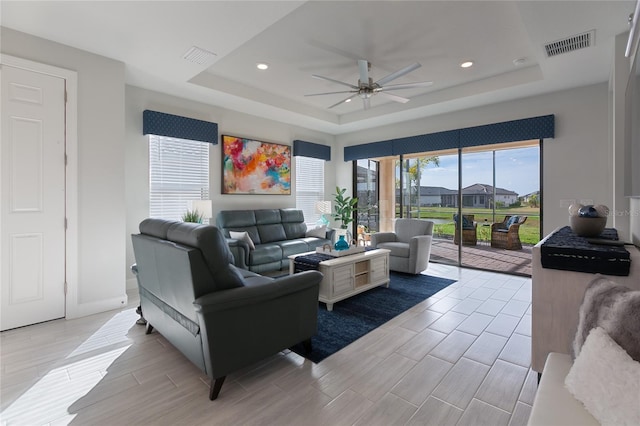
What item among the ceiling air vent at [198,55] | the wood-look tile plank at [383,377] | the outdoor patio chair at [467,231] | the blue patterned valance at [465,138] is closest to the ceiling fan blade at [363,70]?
the ceiling air vent at [198,55]

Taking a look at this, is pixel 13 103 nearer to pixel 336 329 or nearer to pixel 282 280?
pixel 282 280

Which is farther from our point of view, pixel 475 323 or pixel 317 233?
pixel 317 233

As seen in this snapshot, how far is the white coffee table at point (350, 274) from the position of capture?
3.25 meters

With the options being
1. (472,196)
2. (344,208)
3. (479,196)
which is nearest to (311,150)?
(344,208)

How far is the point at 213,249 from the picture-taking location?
1.84 meters

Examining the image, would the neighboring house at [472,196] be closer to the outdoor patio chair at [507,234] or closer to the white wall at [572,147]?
the outdoor patio chair at [507,234]

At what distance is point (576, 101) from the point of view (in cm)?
414

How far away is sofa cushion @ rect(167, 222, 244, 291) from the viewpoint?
181 centimetres

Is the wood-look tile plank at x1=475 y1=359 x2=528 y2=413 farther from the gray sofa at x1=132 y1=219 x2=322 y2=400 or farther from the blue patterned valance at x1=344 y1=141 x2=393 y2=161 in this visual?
the blue patterned valance at x1=344 y1=141 x2=393 y2=161

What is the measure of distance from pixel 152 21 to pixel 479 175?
5278 millimetres

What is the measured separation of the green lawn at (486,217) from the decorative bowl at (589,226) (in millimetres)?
2996

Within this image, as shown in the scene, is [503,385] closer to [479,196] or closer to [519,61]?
[519,61]

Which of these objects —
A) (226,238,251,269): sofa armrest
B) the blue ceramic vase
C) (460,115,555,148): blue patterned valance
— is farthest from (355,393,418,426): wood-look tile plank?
(460,115,555,148): blue patterned valance

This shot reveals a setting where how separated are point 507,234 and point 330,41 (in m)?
4.88
